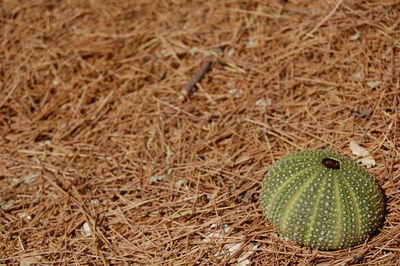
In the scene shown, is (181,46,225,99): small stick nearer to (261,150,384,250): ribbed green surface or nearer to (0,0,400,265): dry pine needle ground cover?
(0,0,400,265): dry pine needle ground cover

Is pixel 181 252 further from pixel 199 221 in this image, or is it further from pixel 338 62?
pixel 338 62

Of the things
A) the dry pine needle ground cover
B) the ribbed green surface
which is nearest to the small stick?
the dry pine needle ground cover

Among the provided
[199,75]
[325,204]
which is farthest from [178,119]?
[325,204]

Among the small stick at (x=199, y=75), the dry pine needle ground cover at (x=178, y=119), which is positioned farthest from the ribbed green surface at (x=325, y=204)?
the small stick at (x=199, y=75)

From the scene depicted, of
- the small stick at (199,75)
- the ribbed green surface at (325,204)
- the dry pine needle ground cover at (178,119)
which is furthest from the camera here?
the small stick at (199,75)

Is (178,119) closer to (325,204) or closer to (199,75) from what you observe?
(199,75)

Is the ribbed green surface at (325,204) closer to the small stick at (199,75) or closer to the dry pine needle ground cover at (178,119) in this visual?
the dry pine needle ground cover at (178,119)

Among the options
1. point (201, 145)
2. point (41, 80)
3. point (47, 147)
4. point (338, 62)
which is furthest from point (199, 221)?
point (41, 80)
